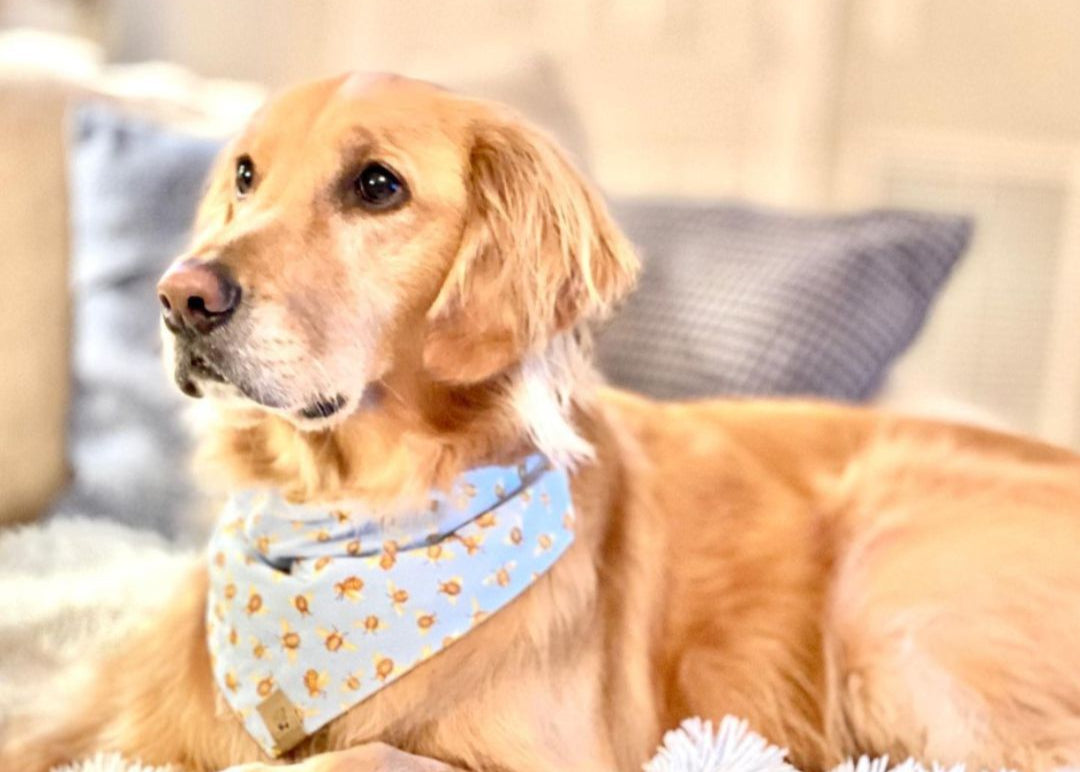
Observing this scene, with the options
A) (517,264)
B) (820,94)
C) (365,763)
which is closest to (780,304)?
(517,264)

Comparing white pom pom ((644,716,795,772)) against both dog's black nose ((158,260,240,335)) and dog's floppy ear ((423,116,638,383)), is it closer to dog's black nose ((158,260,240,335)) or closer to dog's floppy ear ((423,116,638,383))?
dog's floppy ear ((423,116,638,383))

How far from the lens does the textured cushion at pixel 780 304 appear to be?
1995 mm

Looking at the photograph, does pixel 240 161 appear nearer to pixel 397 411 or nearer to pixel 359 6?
pixel 397 411

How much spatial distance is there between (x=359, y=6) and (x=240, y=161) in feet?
7.27

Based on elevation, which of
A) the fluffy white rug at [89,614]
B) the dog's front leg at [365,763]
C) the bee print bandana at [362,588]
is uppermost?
the bee print bandana at [362,588]

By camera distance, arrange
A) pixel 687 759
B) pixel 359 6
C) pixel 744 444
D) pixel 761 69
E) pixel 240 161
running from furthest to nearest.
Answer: pixel 761 69 < pixel 359 6 < pixel 744 444 < pixel 240 161 < pixel 687 759

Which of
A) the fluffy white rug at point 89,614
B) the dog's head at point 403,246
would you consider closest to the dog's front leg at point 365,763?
the fluffy white rug at point 89,614

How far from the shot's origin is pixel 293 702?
1.26 m

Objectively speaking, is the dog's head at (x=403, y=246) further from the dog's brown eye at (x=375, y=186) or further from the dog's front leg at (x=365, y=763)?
the dog's front leg at (x=365, y=763)

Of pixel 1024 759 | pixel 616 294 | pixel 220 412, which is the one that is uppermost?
pixel 616 294

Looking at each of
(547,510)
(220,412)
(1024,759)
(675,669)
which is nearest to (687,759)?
(675,669)

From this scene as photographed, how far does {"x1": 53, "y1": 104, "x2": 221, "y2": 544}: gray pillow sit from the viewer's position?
2.14 meters

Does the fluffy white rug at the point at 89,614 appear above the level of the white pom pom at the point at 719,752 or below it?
below

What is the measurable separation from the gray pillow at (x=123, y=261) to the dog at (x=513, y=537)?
0.73m
